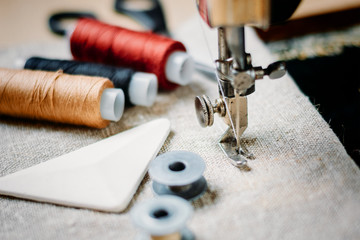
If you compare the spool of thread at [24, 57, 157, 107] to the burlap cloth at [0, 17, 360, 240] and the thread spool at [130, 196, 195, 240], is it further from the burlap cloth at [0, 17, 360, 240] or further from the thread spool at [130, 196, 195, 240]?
the thread spool at [130, 196, 195, 240]

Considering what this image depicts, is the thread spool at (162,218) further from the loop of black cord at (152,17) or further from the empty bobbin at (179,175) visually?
the loop of black cord at (152,17)

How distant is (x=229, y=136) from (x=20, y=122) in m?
0.53

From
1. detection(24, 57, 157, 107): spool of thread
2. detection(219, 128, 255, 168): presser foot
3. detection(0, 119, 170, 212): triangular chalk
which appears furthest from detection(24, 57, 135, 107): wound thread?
detection(219, 128, 255, 168): presser foot

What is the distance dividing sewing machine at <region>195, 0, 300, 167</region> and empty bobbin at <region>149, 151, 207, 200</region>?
0.34 feet

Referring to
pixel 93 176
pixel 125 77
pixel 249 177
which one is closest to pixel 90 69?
pixel 125 77

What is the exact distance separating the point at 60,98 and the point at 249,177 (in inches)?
18.7

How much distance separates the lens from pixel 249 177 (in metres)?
0.72

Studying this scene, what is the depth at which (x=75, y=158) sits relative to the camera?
78cm

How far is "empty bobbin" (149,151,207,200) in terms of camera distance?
65 centimetres

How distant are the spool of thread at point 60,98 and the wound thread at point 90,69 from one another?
0.14 ft

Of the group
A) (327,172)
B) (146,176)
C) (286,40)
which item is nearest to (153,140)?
(146,176)

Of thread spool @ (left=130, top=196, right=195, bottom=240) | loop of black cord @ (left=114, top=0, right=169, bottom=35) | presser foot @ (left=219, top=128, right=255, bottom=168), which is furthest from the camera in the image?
loop of black cord @ (left=114, top=0, right=169, bottom=35)

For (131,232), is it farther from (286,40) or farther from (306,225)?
(286,40)

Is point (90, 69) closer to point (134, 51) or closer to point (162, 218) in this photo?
point (134, 51)
